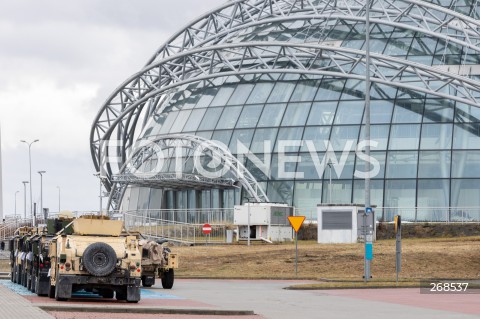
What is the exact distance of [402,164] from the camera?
7219 centimetres

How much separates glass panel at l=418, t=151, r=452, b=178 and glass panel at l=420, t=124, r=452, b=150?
0.44 m

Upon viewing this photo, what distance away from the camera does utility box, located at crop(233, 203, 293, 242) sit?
6962cm

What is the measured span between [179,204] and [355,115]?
16.4 meters

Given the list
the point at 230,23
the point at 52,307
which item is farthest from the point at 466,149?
the point at 52,307

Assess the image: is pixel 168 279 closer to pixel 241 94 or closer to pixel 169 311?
pixel 169 311

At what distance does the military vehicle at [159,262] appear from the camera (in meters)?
40.9

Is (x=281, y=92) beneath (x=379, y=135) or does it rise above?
above

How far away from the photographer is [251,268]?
174 ft

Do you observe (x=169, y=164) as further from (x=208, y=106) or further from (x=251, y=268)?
(x=251, y=268)

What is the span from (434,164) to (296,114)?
1043cm

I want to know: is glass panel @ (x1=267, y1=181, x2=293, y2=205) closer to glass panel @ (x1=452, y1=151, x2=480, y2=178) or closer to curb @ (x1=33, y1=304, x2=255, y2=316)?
glass panel @ (x1=452, y1=151, x2=480, y2=178)

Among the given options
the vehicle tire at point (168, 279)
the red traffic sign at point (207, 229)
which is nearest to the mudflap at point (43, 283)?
the vehicle tire at point (168, 279)

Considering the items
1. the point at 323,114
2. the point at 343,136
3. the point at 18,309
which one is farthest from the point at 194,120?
the point at 18,309

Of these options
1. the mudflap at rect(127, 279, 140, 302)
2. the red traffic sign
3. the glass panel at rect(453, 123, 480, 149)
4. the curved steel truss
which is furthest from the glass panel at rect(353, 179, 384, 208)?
the mudflap at rect(127, 279, 140, 302)
